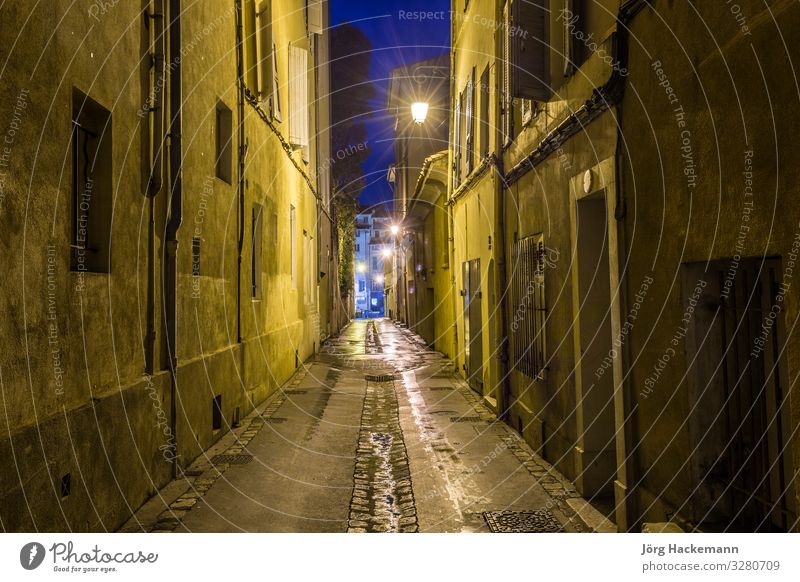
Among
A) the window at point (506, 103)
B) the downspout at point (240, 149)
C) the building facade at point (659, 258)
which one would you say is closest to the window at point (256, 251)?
the downspout at point (240, 149)

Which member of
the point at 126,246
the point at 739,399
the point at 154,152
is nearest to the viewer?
the point at 739,399

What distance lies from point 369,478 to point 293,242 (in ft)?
35.9

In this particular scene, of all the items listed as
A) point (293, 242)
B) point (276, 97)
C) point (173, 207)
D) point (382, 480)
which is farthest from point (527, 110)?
point (293, 242)

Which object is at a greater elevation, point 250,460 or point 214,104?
point 214,104

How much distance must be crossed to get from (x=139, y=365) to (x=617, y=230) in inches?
190

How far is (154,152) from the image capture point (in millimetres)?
6941

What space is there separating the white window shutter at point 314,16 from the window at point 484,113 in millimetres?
10734

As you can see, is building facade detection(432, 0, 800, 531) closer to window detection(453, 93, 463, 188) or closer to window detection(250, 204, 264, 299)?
window detection(250, 204, 264, 299)

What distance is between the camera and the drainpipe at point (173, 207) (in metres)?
7.35

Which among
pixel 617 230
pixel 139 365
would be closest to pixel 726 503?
pixel 617 230

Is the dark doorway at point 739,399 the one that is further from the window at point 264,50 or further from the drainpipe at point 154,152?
the window at point 264,50

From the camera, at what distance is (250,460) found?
8086mm

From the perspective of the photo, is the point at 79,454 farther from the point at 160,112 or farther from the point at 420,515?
the point at 160,112

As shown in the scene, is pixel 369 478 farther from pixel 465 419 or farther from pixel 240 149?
pixel 240 149
